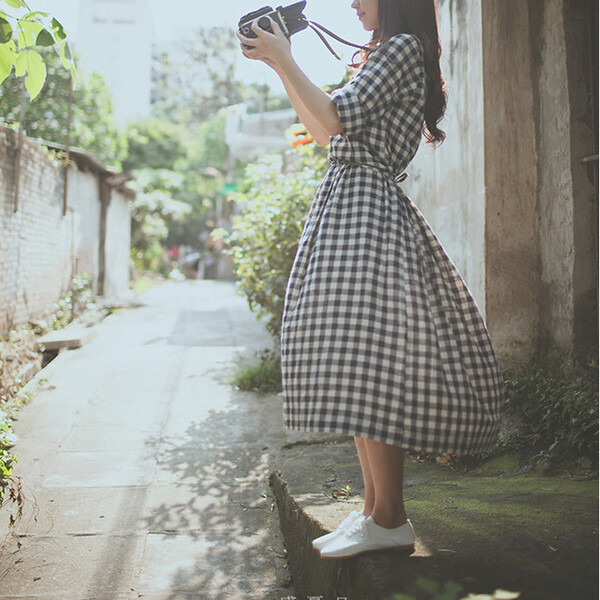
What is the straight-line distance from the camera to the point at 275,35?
5.61 feet

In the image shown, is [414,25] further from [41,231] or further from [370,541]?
[41,231]

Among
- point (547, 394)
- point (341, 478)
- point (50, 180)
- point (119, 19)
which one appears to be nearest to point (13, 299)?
point (50, 180)

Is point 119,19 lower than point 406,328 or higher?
higher

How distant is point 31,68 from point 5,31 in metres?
0.15

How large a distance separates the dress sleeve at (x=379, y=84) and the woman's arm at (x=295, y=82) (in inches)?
1.3

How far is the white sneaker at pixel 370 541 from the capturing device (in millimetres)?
1679

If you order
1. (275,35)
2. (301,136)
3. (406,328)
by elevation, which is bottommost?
(406,328)

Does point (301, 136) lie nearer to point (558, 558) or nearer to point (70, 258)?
point (558, 558)

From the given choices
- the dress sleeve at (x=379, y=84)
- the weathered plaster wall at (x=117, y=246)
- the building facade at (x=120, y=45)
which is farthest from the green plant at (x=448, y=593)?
the building facade at (x=120, y=45)

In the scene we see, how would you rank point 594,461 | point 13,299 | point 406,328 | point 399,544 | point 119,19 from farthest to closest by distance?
1. point 119,19
2. point 13,299
3. point 594,461
4. point 399,544
5. point 406,328

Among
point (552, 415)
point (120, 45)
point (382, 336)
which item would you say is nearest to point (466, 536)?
point (382, 336)

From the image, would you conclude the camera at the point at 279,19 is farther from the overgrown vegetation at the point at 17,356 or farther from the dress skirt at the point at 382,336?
the overgrown vegetation at the point at 17,356

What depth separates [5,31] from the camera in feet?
6.30

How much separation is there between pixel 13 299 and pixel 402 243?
6.52 metres
